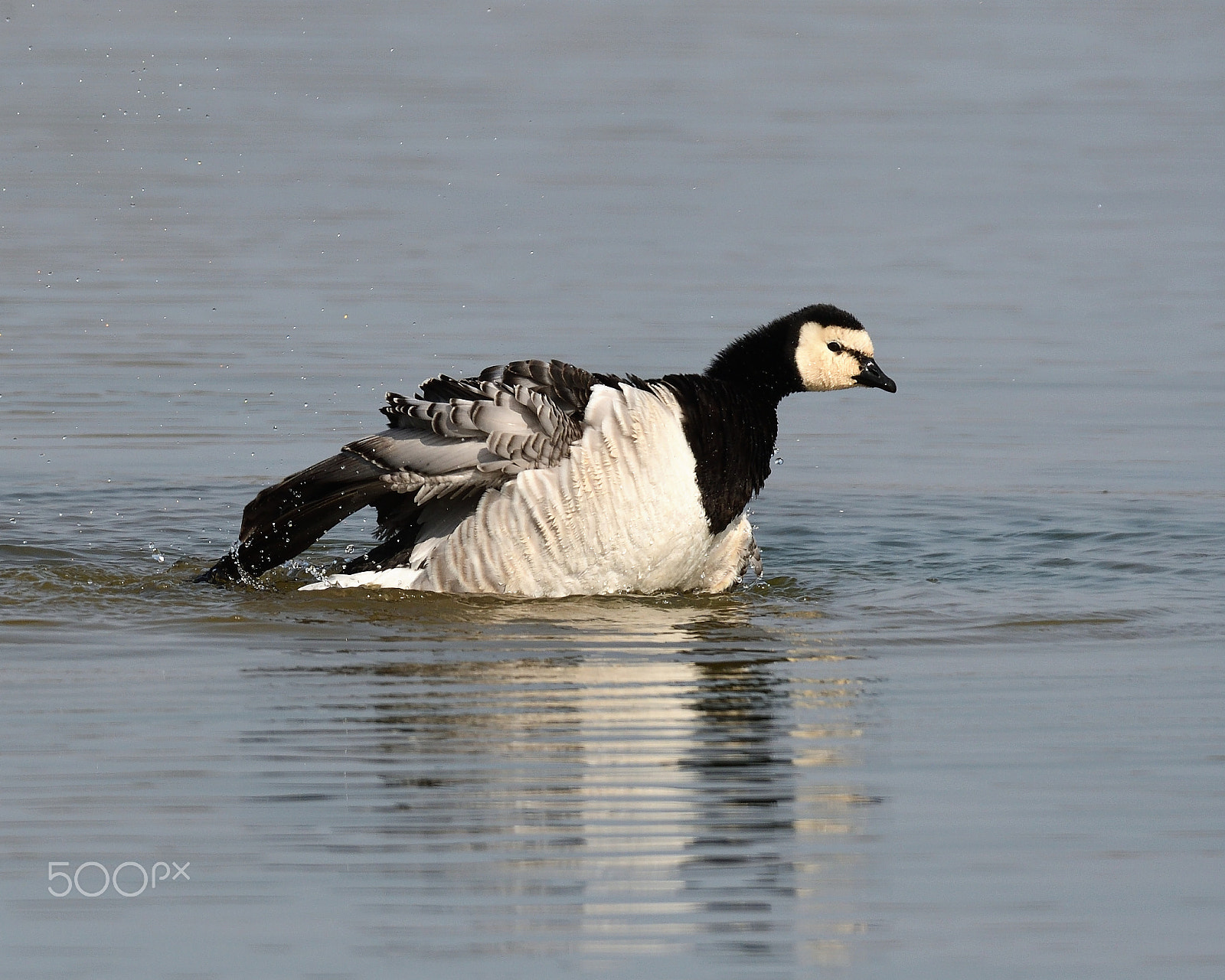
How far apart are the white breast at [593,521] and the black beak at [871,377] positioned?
136 cm

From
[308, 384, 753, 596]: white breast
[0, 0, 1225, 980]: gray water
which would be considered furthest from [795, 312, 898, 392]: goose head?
[0, 0, 1225, 980]: gray water

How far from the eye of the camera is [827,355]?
38.7 ft

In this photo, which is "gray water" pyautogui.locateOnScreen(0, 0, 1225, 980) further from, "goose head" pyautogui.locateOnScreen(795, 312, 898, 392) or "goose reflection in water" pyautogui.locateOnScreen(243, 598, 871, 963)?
"goose head" pyautogui.locateOnScreen(795, 312, 898, 392)

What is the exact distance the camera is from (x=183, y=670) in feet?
30.8

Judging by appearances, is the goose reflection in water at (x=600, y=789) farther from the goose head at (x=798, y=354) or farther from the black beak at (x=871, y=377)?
the black beak at (x=871, y=377)

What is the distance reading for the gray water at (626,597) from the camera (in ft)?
21.9

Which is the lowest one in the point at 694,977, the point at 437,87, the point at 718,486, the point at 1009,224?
the point at 694,977

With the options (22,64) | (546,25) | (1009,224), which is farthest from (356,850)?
(546,25)

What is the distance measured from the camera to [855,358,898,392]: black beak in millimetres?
11906

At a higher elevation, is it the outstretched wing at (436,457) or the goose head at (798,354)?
the goose head at (798,354)

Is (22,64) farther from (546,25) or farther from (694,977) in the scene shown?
(694,977)

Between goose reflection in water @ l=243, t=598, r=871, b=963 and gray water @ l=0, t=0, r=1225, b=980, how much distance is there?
3 centimetres

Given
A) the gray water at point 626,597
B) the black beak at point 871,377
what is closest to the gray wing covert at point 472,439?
the gray water at point 626,597

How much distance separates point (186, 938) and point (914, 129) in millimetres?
20091
